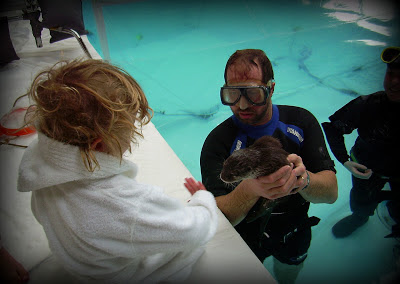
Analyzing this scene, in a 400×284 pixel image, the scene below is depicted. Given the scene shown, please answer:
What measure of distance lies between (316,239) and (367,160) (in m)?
0.81

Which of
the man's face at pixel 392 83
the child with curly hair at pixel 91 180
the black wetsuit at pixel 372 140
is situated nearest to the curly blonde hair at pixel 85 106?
the child with curly hair at pixel 91 180

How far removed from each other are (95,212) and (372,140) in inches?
67.1

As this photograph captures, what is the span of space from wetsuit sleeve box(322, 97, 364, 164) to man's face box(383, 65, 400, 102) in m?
0.19

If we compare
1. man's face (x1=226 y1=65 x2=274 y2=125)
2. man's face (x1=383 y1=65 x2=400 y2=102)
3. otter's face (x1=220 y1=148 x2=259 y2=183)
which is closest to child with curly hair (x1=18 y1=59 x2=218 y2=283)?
otter's face (x1=220 y1=148 x2=259 y2=183)

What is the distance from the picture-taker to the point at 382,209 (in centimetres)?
184

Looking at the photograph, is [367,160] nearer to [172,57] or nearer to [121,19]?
[172,57]

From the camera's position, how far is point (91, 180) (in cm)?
67

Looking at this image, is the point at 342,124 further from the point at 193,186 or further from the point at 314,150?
the point at 193,186

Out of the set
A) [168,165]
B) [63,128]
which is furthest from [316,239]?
[63,128]

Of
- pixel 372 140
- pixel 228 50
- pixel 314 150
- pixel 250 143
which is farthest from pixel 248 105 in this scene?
pixel 228 50

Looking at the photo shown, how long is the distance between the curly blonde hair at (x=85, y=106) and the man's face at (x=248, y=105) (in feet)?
2.10

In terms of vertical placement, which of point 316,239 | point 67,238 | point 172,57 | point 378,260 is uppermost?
point 67,238

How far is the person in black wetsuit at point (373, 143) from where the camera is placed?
1.32 metres

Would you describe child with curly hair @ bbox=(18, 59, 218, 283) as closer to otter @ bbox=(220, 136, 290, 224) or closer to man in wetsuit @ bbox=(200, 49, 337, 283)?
otter @ bbox=(220, 136, 290, 224)
